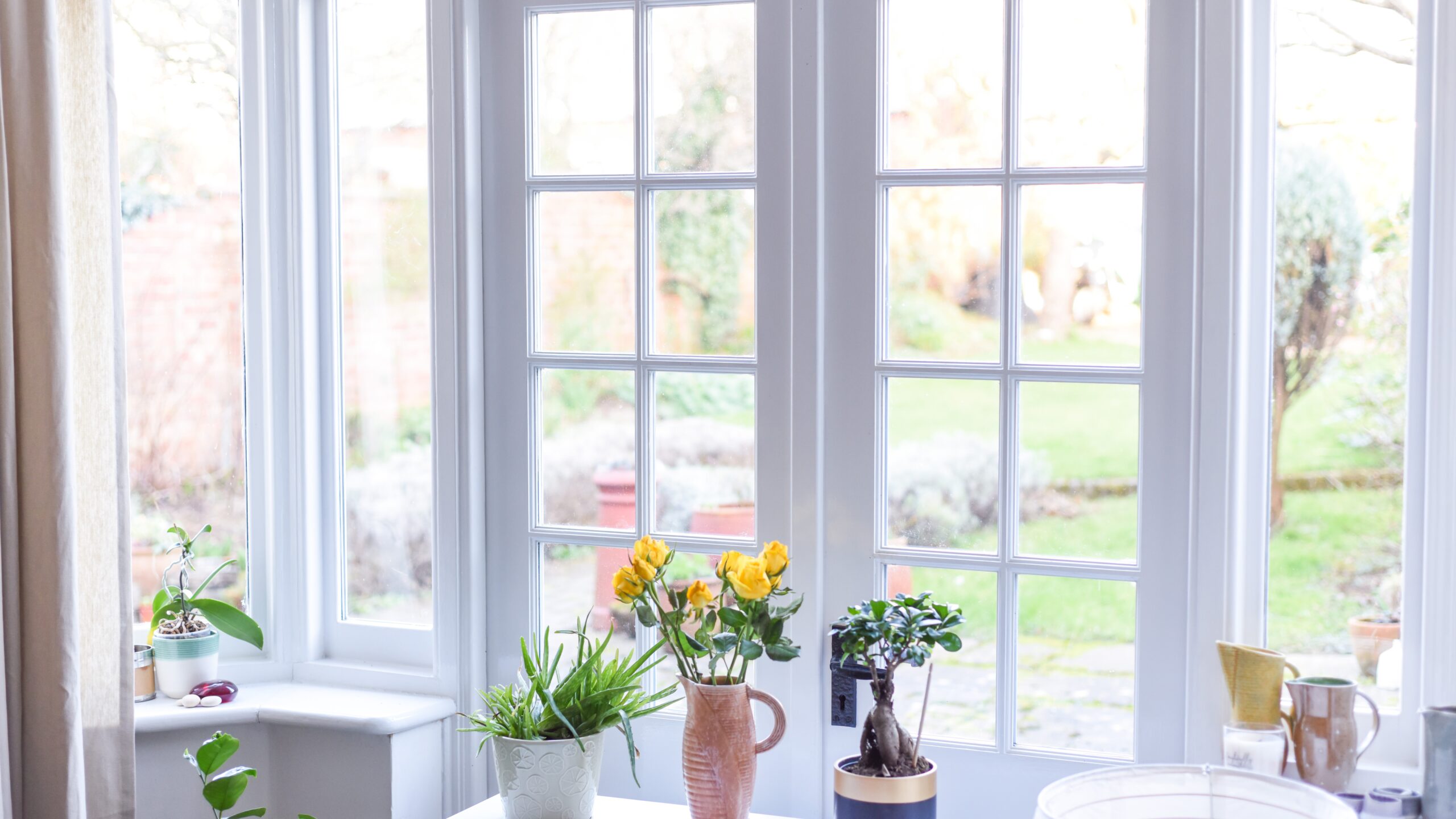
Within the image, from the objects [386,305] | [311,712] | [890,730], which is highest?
[386,305]

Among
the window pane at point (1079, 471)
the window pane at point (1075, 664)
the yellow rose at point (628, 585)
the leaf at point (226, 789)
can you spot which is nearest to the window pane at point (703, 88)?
the window pane at point (1079, 471)

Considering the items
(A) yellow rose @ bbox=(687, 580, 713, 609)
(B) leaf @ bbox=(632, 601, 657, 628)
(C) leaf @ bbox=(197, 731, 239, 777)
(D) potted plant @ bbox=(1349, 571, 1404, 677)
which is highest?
(A) yellow rose @ bbox=(687, 580, 713, 609)

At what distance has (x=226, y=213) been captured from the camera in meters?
2.38

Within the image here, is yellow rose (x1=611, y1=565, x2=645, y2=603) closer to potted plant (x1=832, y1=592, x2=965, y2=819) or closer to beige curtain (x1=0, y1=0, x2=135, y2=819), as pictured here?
potted plant (x1=832, y1=592, x2=965, y2=819)

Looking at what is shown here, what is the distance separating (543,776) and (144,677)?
0.92 metres

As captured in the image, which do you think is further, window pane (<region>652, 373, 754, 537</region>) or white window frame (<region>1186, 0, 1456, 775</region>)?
window pane (<region>652, 373, 754, 537</region>)

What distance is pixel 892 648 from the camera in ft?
5.72

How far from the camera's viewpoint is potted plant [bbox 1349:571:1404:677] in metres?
1.91

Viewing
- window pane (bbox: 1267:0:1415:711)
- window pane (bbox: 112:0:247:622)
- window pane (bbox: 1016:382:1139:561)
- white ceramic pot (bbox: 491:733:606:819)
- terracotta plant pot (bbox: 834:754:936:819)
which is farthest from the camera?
window pane (bbox: 112:0:247:622)

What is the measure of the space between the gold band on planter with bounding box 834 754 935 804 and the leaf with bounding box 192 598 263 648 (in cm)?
117

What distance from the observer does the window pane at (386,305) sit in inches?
91.2

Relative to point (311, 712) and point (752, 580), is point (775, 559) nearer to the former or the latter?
point (752, 580)

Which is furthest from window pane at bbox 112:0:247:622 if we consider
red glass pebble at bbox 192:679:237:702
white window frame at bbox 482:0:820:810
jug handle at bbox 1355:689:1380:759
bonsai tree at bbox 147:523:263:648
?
jug handle at bbox 1355:689:1380:759

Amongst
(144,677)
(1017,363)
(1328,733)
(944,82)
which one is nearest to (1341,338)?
(1017,363)
